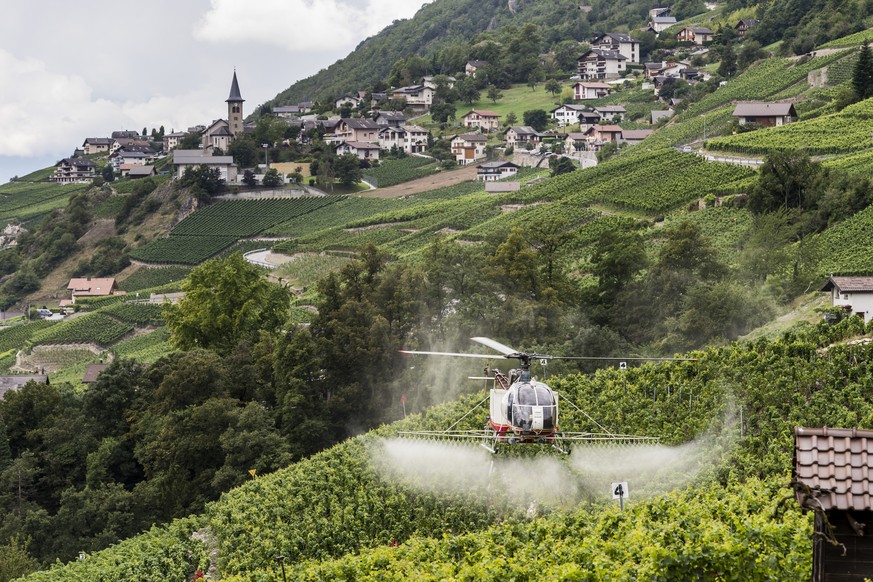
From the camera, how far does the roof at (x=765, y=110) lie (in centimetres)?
6781

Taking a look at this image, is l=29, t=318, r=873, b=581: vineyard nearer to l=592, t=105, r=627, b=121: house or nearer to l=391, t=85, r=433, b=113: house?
l=592, t=105, r=627, b=121: house

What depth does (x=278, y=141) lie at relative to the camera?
360 feet

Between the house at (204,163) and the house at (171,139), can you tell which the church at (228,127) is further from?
the house at (171,139)

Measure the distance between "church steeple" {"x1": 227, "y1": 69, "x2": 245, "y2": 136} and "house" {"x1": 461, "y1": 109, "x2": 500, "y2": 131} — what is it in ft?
81.4

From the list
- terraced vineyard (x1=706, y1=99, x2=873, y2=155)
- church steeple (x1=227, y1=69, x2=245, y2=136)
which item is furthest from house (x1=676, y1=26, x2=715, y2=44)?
terraced vineyard (x1=706, y1=99, x2=873, y2=155)

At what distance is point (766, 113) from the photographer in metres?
68.2

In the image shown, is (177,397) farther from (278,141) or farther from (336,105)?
(336,105)

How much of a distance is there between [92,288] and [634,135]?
45.2 metres

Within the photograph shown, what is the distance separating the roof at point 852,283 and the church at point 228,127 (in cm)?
8648

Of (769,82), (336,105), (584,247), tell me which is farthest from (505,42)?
(584,247)

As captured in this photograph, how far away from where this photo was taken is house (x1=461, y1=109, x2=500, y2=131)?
4375 inches

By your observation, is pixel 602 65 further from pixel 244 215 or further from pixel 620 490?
pixel 620 490

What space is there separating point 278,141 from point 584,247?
64.1m

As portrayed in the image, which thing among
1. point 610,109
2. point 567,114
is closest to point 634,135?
point 610,109
